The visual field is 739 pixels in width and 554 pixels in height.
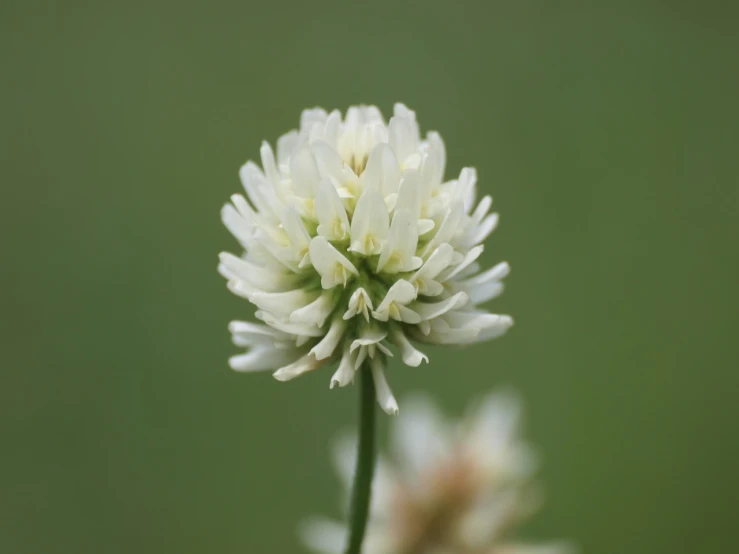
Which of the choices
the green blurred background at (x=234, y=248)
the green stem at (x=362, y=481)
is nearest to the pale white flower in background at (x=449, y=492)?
the green stem at (x=362, y=481)

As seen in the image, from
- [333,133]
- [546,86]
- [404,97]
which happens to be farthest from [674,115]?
[333,133]

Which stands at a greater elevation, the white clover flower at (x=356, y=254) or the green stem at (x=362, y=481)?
the white clover flower at (x=356, y=254)

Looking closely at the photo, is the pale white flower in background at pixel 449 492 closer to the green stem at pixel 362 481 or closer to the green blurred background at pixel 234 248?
the green stem at pixel 362 481

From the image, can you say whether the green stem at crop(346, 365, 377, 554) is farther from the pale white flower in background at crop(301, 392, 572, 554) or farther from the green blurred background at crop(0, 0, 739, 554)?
the green blurred background at crop(0, 0, 739, 554)

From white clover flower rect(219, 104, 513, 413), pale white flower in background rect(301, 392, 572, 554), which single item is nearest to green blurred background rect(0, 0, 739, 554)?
pale white flower in background rect(301, 392, 572, 554)

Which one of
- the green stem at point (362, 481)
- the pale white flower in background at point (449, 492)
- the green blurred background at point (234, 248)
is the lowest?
the green stem at point (362, 481)

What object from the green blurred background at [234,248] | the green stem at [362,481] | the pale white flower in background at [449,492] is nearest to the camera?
the green stem at [362,481]

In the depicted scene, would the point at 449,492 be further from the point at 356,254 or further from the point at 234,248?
the point at 234,248
